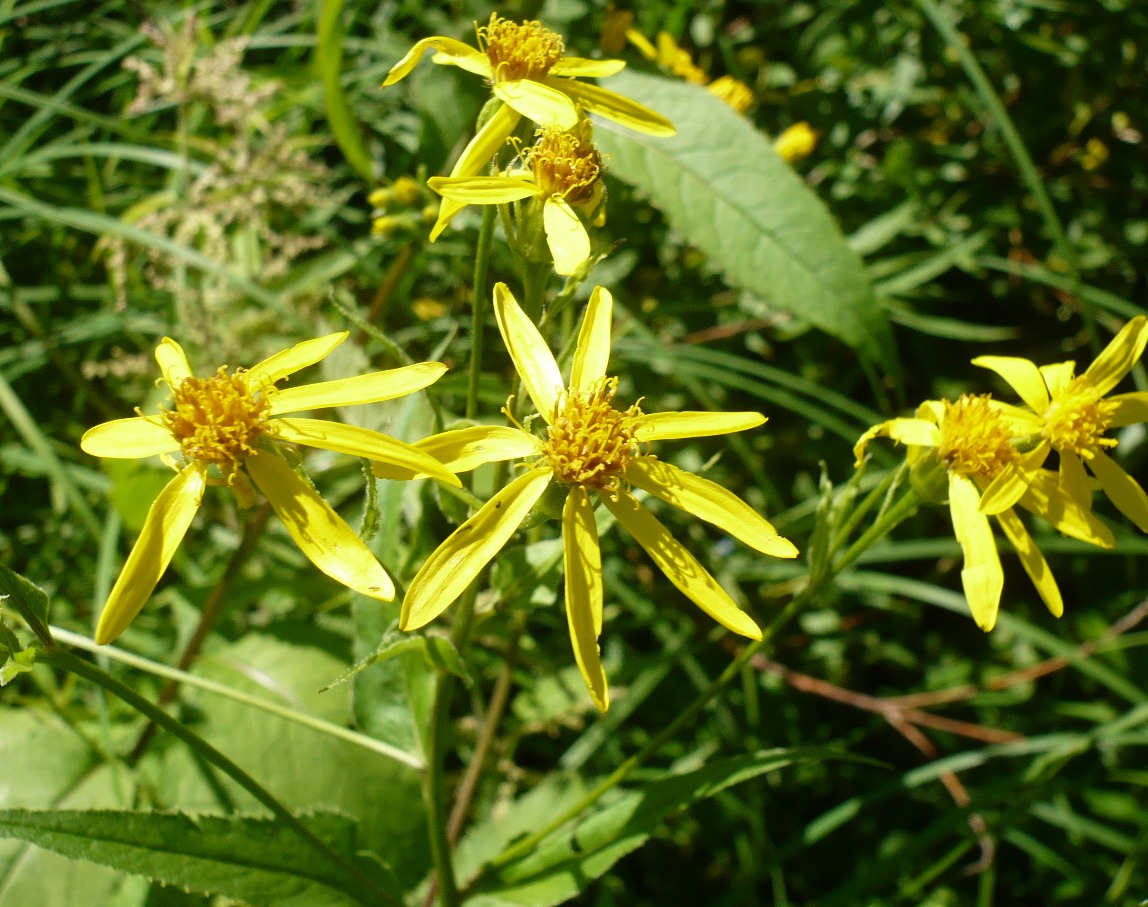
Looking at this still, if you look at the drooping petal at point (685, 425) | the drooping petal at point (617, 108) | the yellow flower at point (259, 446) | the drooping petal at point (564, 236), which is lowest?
the drooping petal at point (685, 425)

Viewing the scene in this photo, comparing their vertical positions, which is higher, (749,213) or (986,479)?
(749,213)

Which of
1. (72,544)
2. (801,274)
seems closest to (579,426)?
(801,274)

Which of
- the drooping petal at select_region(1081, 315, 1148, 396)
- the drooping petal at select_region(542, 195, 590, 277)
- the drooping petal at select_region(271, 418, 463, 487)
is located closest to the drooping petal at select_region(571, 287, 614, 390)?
the drooping petal at select_region(542, 195, 590, 277)

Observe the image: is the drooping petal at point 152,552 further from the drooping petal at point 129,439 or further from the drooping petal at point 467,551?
the drooping petal at point 467,551

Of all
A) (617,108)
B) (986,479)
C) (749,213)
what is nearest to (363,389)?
(617,108)

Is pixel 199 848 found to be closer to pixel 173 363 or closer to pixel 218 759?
pixel 218 759

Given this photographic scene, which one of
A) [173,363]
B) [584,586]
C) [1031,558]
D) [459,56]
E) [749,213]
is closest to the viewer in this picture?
[584,586]

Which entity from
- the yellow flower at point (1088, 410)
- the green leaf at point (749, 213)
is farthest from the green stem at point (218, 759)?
the yellow flower at point (1088, 410)
